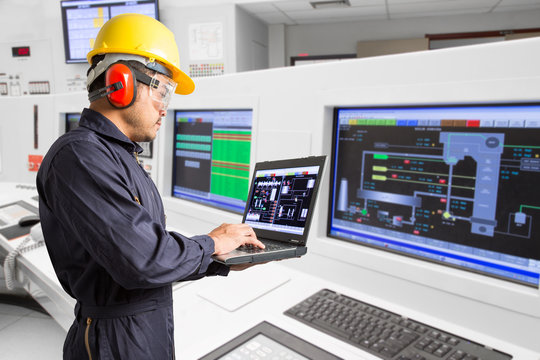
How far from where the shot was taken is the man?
0.54 metres

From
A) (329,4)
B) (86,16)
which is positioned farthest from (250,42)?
(86,16)

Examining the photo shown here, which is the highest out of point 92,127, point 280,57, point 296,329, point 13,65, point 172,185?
point 280,57

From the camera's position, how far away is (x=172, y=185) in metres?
1.54

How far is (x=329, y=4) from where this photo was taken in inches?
170

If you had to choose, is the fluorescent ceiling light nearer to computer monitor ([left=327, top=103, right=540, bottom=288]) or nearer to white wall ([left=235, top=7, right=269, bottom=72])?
white wall ([left=235, top=7, right=269, bottom=72])

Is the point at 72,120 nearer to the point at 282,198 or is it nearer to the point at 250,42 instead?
the point at 282,198

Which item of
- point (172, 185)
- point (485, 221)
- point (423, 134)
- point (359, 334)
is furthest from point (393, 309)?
point (172, 185)

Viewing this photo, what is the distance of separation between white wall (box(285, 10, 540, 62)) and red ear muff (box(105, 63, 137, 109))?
16.2 ft

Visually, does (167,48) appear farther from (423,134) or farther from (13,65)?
(13,65)

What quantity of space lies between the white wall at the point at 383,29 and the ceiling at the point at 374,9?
97 millimetres

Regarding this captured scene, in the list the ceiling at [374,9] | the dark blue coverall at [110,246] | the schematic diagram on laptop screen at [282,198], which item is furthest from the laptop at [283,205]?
the ceiling at [374,9]

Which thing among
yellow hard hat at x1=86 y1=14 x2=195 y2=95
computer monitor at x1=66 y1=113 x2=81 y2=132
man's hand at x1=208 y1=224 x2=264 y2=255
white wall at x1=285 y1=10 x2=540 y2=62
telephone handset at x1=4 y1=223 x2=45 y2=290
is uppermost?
white wall at x1=285 y1=10 x2=540 y2=62

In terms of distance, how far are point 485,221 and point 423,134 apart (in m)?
0.22

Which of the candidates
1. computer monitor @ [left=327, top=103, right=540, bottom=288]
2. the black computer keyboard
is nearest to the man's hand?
the black computer keyboard
